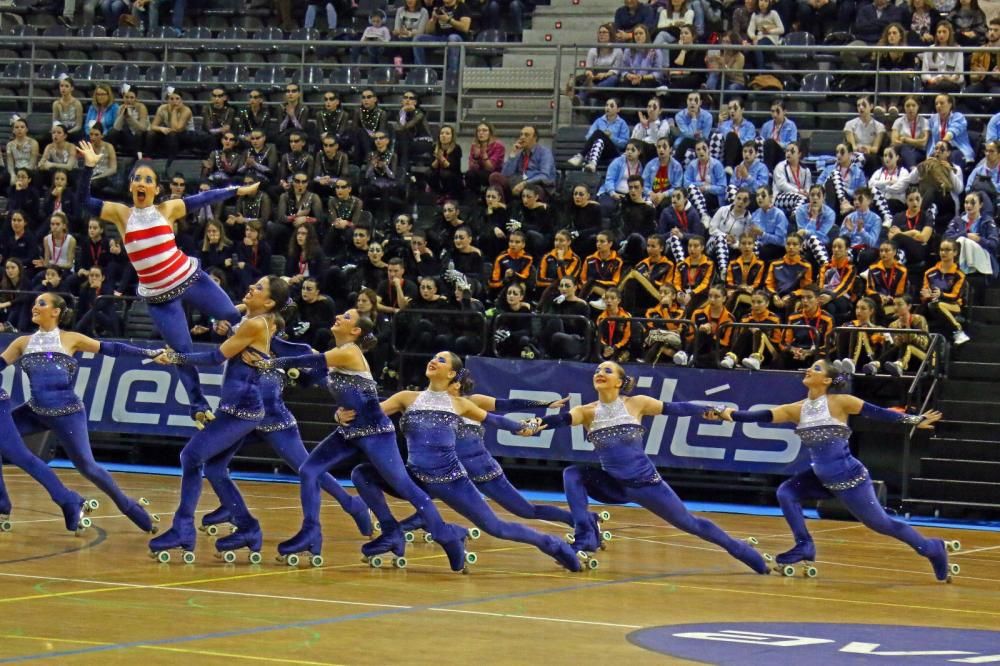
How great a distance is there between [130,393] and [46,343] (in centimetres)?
705

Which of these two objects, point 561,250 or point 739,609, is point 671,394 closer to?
point 561,250

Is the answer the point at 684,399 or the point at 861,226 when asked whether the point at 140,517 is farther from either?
the point at 861,226

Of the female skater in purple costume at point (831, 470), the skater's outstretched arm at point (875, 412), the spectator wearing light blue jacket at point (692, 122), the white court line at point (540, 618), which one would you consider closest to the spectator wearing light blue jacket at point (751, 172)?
the spectator wearing light blue jacket at point (692, 122)

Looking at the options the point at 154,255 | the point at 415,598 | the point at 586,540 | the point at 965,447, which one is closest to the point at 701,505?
the point at 965,447

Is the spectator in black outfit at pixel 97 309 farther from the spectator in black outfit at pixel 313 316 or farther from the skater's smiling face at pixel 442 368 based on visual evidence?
the skater's smiling face at pixel 442 368

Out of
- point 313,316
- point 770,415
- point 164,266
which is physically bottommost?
point 313,316

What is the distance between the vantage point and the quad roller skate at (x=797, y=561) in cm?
1113

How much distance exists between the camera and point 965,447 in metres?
16.3

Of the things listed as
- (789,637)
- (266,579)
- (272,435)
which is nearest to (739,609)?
(789,637)

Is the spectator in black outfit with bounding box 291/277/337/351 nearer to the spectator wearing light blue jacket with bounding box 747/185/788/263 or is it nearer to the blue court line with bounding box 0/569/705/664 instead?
the spectator wearing light blue jacket with bounding box 747/185/788/263

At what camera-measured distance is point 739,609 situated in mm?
9258

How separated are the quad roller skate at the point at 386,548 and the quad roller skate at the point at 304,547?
33 centimetres

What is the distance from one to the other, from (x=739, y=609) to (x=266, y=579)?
2.89m

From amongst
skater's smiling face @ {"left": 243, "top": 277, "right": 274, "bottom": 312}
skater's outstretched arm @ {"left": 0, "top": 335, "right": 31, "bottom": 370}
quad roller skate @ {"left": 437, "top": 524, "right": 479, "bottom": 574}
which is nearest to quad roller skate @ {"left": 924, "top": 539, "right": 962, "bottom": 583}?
quad roller skate @ {"left": 437, "top": 524, "right": 479, "bottom": 574}
